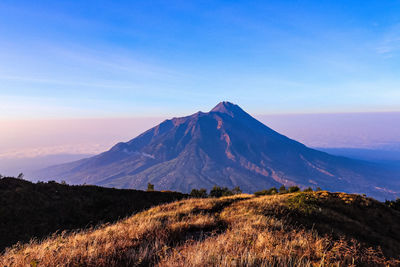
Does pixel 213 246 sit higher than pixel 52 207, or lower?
higher

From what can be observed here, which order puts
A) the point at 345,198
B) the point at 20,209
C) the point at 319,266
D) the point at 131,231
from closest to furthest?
the point at 319,266 → the point at 131,231 → the point at 20,209 → the point at 345,198

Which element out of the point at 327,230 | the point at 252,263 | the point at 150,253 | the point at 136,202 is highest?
the point at 252,263

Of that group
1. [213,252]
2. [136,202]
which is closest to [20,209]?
[136,202]

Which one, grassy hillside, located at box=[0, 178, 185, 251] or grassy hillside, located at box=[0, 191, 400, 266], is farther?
grassy hillside, located at box=[0, 178, 185, 251]

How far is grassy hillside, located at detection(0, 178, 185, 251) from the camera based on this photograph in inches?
591

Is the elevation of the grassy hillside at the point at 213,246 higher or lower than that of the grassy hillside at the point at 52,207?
higher

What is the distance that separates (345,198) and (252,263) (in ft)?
63.1

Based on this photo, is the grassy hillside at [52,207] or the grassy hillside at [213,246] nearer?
the grassy hillside at [213,246]

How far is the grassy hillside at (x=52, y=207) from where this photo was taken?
49.3 ft

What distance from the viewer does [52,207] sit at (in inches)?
733

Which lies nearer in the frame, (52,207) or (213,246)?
(213,246)

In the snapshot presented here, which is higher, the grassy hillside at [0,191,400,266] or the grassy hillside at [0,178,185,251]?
the grassy hillside at [0,191,400,266]

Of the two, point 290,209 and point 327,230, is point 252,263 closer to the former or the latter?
point 327,230

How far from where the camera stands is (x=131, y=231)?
6941 mm
